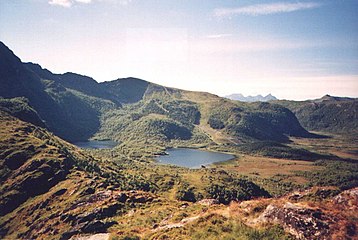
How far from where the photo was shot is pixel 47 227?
91.2m

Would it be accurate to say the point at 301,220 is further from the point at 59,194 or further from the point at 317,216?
the point at 59,194

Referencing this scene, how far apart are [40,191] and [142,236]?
321ft

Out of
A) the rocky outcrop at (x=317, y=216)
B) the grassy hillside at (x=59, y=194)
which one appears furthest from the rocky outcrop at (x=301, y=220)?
the grassy hillside at (x=59, y=194)

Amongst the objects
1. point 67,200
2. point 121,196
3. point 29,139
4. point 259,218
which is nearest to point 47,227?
point 67,200

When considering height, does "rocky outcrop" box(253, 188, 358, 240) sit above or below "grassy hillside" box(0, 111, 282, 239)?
above

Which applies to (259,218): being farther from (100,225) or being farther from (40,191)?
(40,191)

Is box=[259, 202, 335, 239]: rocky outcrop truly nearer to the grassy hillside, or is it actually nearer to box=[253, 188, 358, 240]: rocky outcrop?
box=[253, 188, 358, 240]: rocky outcrop

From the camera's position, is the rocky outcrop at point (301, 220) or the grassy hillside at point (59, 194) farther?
the grassy hillside at point (59, 194)

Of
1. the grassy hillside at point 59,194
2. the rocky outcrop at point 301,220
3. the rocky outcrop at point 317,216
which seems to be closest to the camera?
the rocky outcrop at point 317,216

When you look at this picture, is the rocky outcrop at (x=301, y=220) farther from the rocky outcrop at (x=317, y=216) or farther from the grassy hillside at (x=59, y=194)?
the grassy hillside at (x=59, y=194)

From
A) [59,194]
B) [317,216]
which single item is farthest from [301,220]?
[59,194]

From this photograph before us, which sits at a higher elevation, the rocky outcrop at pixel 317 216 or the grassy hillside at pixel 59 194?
the rocky outcrop at pixel 317 216

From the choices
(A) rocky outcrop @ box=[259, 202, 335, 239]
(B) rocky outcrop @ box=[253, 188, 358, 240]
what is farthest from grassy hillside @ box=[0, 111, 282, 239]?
(B) rocky outcrop @ box=[253, 188, 358, 240]

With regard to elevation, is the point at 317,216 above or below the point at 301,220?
above
